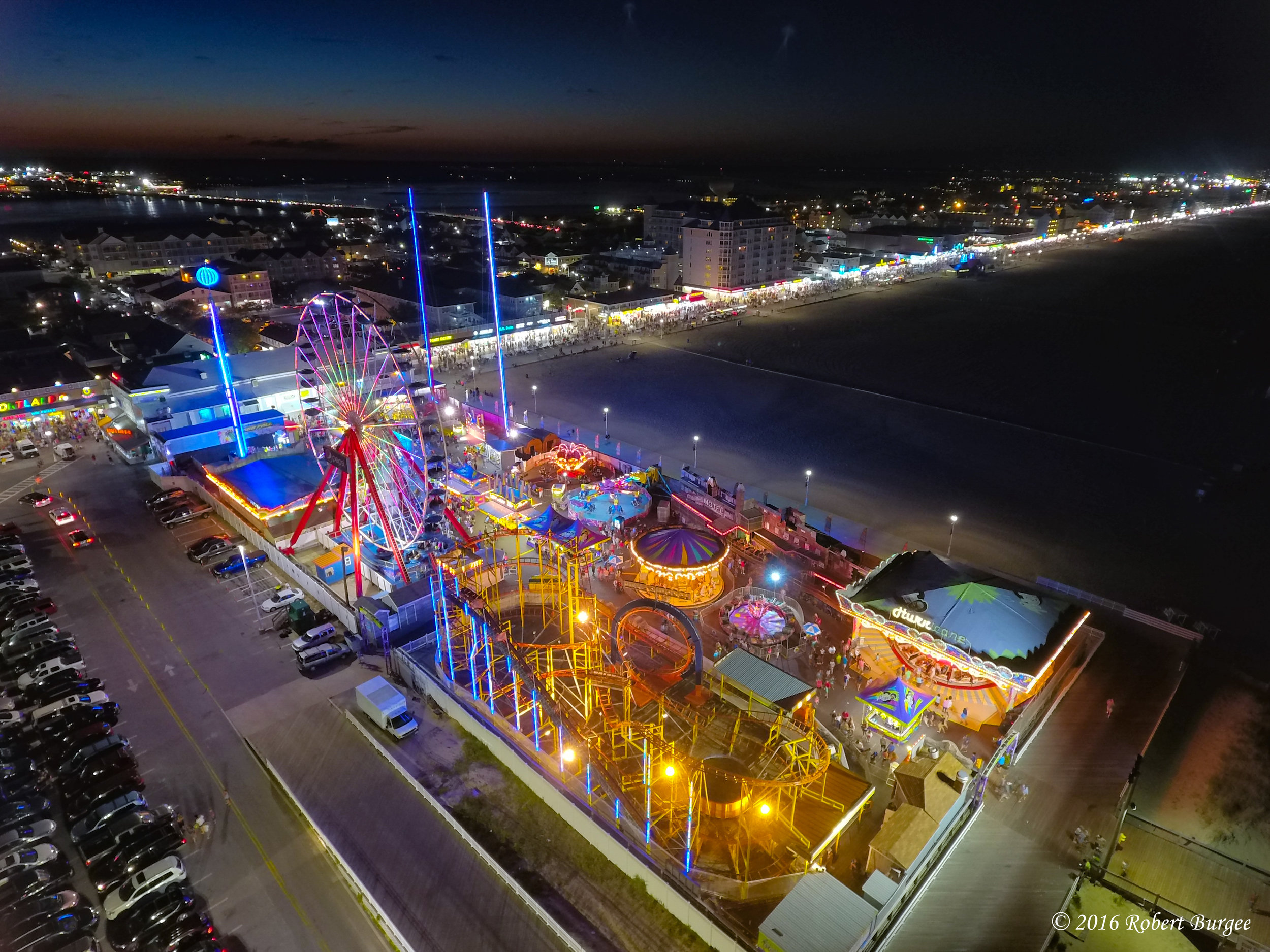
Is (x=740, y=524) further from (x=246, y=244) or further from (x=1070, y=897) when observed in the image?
(x=246, y=244)

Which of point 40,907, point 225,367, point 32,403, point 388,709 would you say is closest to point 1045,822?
point 388,709

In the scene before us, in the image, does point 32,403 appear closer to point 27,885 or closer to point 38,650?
point 38,650

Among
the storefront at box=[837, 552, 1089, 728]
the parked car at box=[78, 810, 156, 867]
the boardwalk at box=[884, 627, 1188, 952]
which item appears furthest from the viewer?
the storefront at box=[837, 552, 1089, 728]

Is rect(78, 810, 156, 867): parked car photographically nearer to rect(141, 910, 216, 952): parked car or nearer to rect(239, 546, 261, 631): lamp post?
rect(141, 910, 216, 952): parked car

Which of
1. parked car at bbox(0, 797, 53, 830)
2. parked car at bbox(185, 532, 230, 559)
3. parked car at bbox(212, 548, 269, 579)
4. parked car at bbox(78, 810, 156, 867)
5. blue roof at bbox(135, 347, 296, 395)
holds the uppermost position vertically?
blue roof at bbox(135, 347, 296, 395)

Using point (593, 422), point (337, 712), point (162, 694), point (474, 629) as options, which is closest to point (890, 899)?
point (474, 629)

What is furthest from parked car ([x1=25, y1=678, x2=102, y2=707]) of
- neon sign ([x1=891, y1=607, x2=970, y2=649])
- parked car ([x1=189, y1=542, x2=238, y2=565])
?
neon sign ([x1=891, y1=607, x2=970, y2=649])

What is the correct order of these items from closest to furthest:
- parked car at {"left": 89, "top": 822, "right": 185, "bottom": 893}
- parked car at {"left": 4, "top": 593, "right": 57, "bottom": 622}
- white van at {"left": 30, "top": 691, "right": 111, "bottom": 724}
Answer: parked car at {"left": 89, "top": 822, "right": 185, "bottom": 893}
white van at {"left": 30, "top": 691, "right": 111, "bottom": 724}
parked car at {"left": 4, "top": 593, "right": 57, "bottom": 622}

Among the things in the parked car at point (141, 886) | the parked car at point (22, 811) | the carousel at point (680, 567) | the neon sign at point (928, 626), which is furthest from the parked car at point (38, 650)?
the neon sign at point (928, 626)
